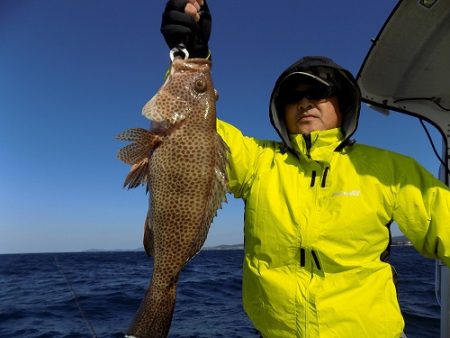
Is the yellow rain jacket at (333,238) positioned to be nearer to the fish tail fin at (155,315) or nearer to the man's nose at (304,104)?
the man's nose at (304,104)

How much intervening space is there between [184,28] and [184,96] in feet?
1.46

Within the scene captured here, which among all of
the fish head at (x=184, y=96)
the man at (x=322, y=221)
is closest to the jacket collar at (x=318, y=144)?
the man at (x=322, y=221)

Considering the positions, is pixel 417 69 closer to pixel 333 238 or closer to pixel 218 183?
pixel 333 238

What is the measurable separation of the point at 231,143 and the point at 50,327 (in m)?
9.07

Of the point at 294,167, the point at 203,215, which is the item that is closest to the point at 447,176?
the point at 294,167

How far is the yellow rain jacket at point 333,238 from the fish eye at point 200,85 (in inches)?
20.3

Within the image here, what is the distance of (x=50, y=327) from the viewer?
382 inches

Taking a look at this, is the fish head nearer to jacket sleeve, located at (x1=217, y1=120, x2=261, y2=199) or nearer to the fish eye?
the fish eye

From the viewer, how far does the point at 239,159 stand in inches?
104

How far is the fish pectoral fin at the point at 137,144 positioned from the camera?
2508mm

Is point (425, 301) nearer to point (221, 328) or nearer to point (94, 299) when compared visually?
point (221, 328)

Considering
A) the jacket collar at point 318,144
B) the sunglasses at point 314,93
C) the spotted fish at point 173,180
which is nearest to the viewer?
the spotted fish at point 173,180

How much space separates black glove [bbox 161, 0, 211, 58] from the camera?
2473mm

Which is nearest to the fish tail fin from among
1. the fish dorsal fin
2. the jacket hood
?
the fish dorsal fin
